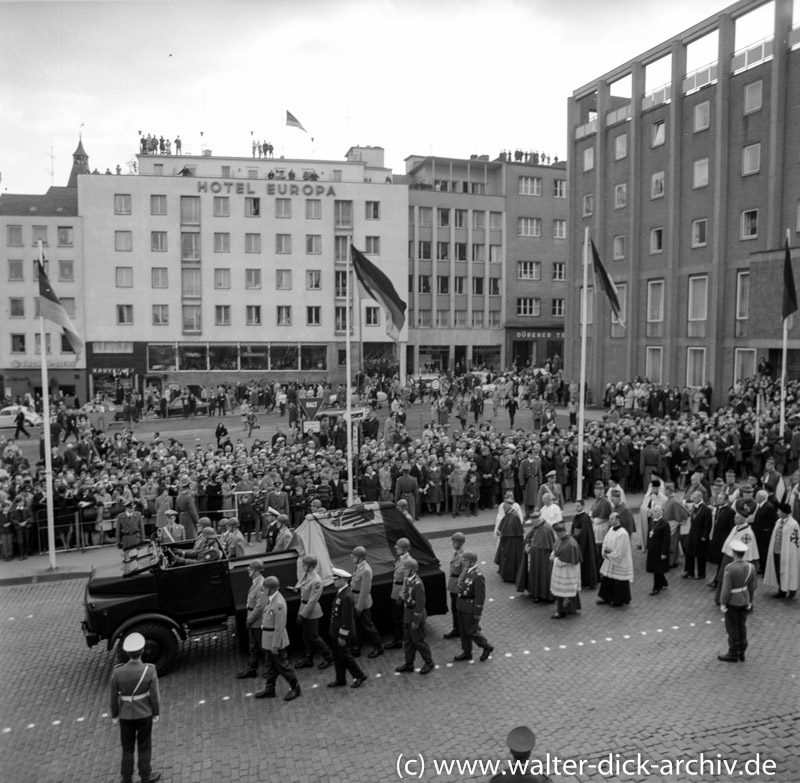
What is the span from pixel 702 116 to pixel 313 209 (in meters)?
30.0

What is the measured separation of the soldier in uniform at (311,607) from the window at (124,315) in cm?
5046

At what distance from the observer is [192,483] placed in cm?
1856

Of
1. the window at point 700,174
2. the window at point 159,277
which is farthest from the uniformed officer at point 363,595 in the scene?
the window at point 159,277

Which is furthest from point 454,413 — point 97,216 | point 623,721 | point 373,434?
point 97,216

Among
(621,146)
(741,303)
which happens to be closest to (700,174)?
(621,146)

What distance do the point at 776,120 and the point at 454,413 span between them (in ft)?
66.4

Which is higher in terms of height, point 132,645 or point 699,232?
point 699,232

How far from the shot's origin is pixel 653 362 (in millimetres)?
42469

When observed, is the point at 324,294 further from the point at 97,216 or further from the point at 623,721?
the point at 623,721

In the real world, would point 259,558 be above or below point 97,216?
below

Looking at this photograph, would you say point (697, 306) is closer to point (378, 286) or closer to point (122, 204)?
point (378, 286)

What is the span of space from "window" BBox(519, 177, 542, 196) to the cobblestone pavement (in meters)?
60.4

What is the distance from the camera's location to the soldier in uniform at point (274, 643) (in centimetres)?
970

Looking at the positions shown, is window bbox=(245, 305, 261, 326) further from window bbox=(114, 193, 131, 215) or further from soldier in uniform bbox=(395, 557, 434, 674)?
soldier in uniform bbox=(395, 557, 434, 674)
